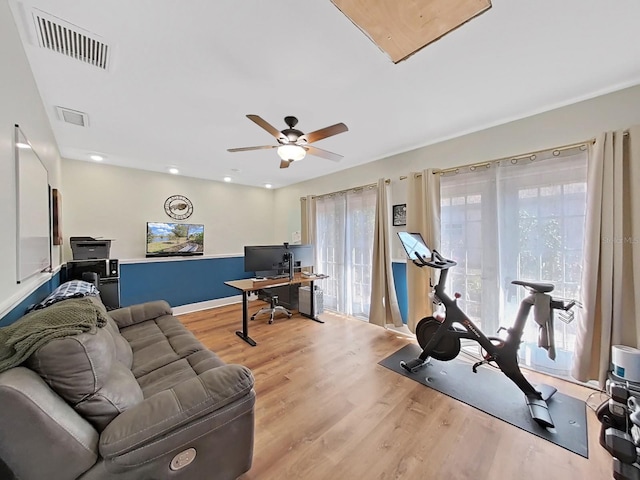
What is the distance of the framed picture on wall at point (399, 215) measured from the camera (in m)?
3.38

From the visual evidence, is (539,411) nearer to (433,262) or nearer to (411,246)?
(433,262)

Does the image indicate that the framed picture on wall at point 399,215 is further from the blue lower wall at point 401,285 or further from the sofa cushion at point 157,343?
the sofa cushion at point 157,343

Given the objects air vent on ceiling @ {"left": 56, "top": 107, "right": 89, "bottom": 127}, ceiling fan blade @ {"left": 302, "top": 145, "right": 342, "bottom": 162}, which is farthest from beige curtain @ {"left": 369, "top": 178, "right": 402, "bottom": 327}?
air vent on ceiling @ {"left": 56, "top": 107, "right": 89, "bottom": 127}

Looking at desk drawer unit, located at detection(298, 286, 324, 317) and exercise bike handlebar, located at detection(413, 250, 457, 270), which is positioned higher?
exercise bike handlebar, located at detection(413, 250, 457, 270)

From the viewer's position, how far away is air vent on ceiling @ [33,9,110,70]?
1375mm

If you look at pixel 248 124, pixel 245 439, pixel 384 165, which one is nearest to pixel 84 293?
pixel 245 439

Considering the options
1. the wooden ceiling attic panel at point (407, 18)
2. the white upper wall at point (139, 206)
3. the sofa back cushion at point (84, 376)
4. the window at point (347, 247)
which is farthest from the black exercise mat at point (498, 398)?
the white upper wall at point (139, 206)

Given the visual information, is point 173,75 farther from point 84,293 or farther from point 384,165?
point 384,165

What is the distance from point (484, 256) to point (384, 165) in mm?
1814

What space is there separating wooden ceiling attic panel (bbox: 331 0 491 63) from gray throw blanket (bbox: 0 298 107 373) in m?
1.93

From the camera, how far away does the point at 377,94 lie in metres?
2.07

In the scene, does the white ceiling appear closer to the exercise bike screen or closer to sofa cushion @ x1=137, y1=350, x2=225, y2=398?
the exercise bike screen

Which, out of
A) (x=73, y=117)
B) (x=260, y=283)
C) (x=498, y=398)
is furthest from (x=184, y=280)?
(x=498, y=398)

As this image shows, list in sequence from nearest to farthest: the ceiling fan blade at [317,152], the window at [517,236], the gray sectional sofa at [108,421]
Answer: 1. the gray sectional sofa at [108,421]
2. the window at [517,236]
3. the ceiling fan blade at [317,152]
